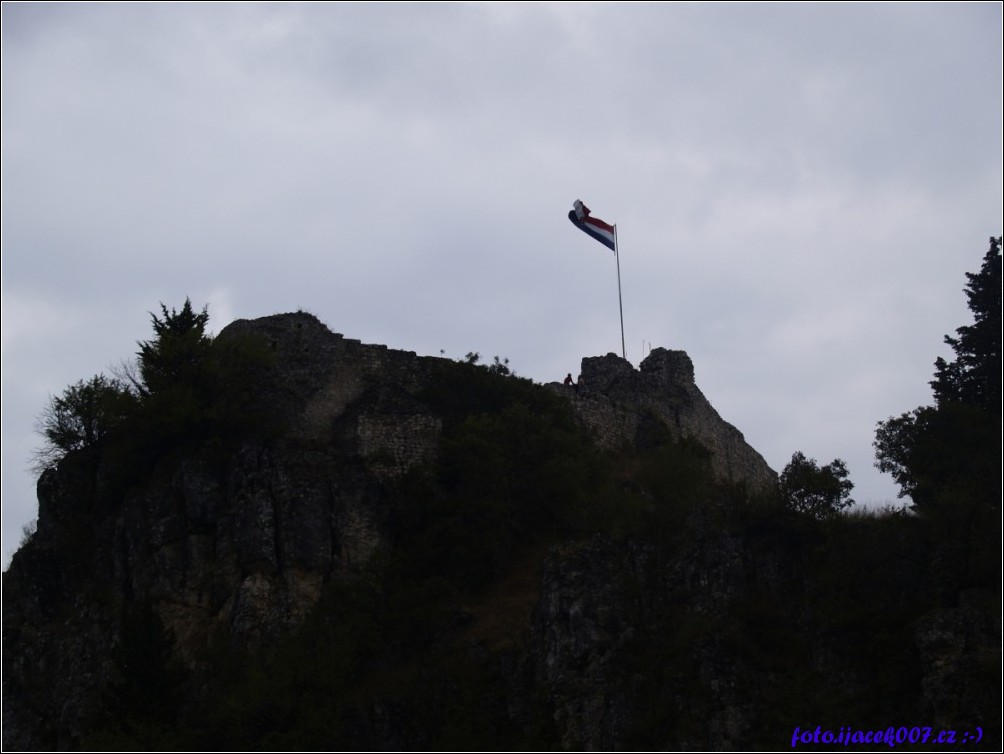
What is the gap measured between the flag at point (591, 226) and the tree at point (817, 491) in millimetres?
20804

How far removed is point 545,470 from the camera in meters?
51.2

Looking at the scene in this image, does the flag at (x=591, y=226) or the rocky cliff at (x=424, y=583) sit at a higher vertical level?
the flag at (x=591, y=226)

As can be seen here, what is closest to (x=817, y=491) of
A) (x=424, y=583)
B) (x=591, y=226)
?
(x=424, y=583)

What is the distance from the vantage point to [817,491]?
144ft

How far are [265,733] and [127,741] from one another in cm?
318

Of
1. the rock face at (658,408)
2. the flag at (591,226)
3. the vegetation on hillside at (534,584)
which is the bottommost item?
the vegetation on hillside at (534,584)

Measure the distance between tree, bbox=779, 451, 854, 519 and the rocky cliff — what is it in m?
1.08

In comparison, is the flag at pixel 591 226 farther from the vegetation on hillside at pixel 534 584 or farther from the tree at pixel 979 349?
the tree at pixel 979 349

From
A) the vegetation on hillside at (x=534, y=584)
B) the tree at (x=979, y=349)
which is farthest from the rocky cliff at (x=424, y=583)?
the tree at (x=979, y=349)

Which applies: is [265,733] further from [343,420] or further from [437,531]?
[343,420]

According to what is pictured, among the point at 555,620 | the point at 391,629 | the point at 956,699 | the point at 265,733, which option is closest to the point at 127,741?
the point at 265,733

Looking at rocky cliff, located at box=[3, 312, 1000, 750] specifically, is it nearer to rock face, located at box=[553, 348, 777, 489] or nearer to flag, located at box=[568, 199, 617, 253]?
rock face, located at box=[553, 348, 777, 489]

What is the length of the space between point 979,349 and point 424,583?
50.7ft

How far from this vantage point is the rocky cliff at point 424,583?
132 ft
